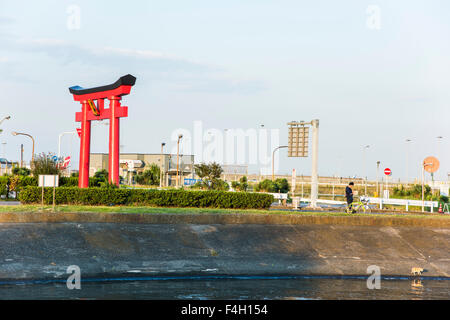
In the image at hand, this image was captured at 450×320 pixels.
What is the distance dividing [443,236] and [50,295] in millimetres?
12697

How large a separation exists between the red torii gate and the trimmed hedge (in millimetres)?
5285

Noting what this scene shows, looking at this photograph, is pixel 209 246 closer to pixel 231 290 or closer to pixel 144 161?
pixel 231 290

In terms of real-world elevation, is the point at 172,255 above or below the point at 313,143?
below

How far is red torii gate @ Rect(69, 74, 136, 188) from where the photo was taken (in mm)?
28141

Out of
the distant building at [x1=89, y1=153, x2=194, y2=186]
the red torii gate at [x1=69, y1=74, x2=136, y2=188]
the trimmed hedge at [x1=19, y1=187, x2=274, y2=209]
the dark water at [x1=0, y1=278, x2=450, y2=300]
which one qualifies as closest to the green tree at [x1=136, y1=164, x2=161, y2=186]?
the distant building at [x1=89, y1=153, x2=194, y2=186]

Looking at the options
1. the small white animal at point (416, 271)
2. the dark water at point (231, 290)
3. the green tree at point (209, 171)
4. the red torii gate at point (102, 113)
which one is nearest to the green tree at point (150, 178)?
the green tree at point (209, 171)

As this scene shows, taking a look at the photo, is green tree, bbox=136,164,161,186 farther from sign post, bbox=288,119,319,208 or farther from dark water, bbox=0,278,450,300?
dark water, bbox=0,278,450,300

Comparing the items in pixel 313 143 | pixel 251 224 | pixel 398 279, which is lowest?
pixel 398 279

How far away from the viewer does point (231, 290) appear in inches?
466

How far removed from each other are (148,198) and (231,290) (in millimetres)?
10700

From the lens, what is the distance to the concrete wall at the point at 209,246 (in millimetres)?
13406
